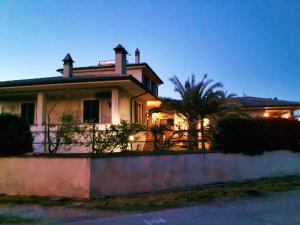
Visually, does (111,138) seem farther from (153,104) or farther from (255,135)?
(153,104)

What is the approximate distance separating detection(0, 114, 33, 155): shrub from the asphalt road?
510cm

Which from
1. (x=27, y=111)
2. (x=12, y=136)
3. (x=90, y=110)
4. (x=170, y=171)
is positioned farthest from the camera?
(x=27, y=111)

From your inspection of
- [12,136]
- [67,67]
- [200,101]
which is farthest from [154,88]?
[12,136]

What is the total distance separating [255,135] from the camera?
1316 cm

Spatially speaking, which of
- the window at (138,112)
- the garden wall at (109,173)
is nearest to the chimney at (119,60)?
the window at (138,112)

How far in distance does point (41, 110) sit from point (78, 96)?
2254 millimetres

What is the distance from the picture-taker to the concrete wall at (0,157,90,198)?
33.2 ft

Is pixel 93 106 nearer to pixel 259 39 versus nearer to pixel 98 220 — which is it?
pixel 98 220

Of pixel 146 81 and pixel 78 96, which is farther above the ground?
pixel 146 81

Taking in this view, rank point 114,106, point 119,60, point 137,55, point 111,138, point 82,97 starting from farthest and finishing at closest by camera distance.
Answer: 1. point 137,55
2. point 119,60
3. point 82,97
4. point 114,106
5. point 111,138

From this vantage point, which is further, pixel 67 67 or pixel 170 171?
pixel 67 67

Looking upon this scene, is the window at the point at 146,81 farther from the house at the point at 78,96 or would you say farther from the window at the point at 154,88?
the house at the point at 78,96

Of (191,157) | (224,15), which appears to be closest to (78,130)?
(191,157)

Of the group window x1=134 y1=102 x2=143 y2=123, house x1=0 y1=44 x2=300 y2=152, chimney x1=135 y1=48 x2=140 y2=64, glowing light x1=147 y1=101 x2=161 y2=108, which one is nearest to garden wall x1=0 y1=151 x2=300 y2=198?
house x1=0 y1=44 x2=300 y2=152
